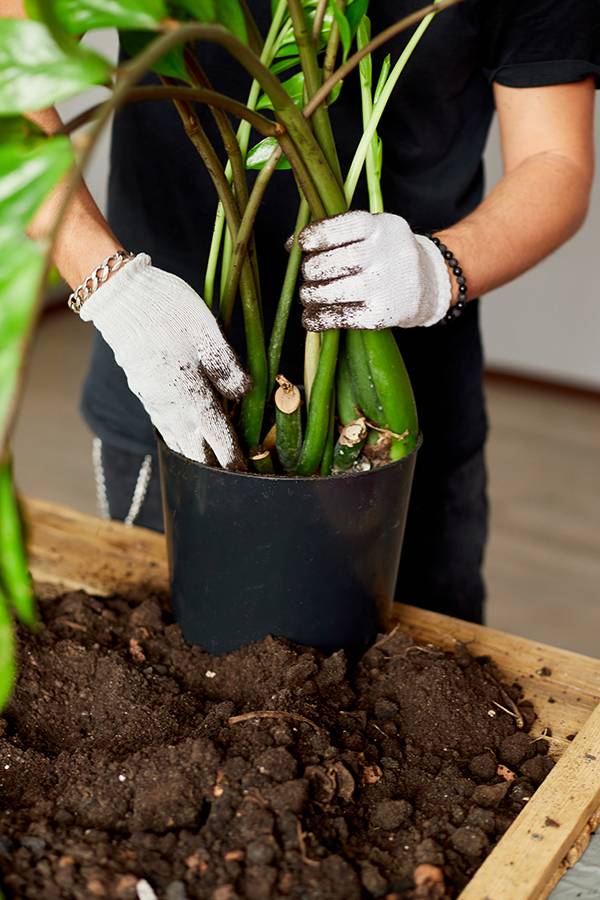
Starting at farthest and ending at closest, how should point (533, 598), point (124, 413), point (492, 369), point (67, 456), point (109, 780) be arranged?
point (492, 369) → point (67, 456) → point (533, 598) → point (124, 413) → point (109, 780)

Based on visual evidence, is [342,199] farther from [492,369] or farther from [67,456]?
[492,369]

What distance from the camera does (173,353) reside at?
2.56ft

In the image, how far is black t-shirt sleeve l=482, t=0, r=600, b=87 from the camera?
3.33ft

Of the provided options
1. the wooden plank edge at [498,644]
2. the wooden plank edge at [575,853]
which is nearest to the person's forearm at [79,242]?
the wooden plank edge at [498,644]

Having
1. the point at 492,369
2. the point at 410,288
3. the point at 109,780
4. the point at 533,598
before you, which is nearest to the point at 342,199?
the point at 410,288

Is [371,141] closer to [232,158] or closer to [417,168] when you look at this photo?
[232,158]

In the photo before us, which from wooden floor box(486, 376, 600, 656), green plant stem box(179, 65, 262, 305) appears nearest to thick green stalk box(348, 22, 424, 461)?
green plant stem box(179, 65, 262, 305)

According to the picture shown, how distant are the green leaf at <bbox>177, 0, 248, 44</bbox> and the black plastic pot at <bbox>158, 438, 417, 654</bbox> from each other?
1.03ft

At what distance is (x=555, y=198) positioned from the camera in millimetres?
1015

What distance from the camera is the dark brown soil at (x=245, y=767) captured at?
61 centimetres

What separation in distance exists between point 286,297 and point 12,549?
40 cm

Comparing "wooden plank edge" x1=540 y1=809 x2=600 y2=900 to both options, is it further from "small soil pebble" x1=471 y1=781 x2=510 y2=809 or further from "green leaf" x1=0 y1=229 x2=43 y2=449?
"green leaf" x1=0 y1=229 x2=43 y2=449

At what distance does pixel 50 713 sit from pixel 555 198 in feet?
2.25

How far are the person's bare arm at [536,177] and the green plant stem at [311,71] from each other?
0.70 ft
